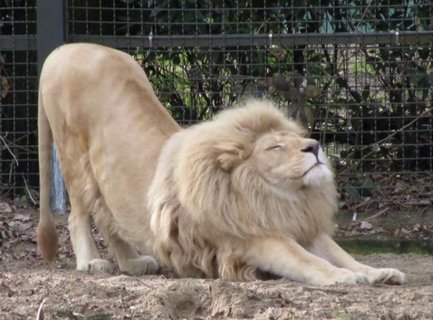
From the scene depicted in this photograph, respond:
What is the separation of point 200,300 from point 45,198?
257cm

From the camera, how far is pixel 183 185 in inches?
245

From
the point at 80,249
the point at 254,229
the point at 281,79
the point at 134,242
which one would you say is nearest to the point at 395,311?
the point at 254,229

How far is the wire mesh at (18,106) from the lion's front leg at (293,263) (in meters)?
3.19

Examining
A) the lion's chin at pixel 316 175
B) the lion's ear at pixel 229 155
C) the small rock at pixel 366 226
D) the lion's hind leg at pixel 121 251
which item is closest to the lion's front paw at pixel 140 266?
the lion's hind leg at pixel 121 251

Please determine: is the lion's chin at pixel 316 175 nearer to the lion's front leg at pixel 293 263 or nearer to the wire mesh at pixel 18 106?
the lion's front leg at pixel 293 263

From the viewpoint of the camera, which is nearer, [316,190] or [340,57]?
[316,190]

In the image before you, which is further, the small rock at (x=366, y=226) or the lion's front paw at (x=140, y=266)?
the small rock at (x=366, y=226)

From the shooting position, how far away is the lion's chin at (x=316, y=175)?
6.11 meters

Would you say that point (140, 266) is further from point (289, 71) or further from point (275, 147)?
point (289, 71)

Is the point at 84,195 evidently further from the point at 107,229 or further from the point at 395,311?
the point at 395,311

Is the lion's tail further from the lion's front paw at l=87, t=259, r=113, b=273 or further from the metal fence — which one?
the metal fence

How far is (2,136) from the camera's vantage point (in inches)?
350

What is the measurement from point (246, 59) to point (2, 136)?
5.91 ft

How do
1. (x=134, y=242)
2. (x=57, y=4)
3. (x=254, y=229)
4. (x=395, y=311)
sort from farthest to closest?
(x=57, y=4)
(x=134, y=242)
(x=254, y=229)
(x=395, y=311)
